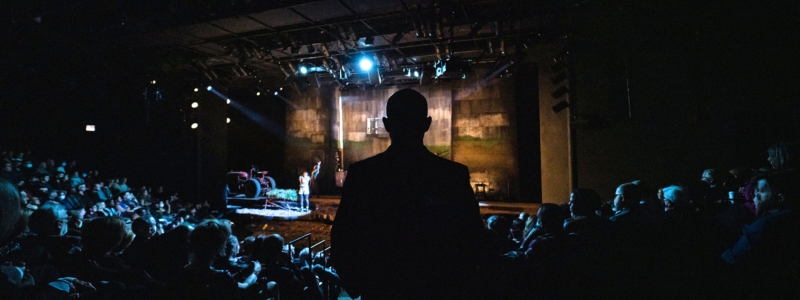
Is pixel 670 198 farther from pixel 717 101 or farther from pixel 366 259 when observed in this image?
pixel 717 101

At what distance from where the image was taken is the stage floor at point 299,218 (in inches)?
417

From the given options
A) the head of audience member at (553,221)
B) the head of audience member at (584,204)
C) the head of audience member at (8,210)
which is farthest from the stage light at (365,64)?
the head of audience member at (8,210)

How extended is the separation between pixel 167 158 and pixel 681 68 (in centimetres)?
1406

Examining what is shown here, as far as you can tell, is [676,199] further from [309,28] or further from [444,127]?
[444,127]

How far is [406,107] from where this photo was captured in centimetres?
122

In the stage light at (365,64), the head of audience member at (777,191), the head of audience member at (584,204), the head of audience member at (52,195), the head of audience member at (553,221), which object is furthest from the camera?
the stage light at (365,64)

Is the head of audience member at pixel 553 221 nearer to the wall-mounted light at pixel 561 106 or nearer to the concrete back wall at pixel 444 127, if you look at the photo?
the wall-mounted light at pixel 561 106

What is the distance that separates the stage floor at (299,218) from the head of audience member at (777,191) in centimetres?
867

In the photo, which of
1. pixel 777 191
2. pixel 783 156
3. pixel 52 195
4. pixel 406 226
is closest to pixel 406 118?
pixel 406 226

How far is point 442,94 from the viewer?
14.7m

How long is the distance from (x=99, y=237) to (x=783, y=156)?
6.98 m

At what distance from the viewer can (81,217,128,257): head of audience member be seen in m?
2.91

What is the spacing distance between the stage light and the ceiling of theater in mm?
135

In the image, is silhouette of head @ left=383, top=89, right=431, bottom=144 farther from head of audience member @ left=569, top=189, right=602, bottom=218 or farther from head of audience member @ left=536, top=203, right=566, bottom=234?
head of audience member @ left=569, top=189, right=602, bottom=218
